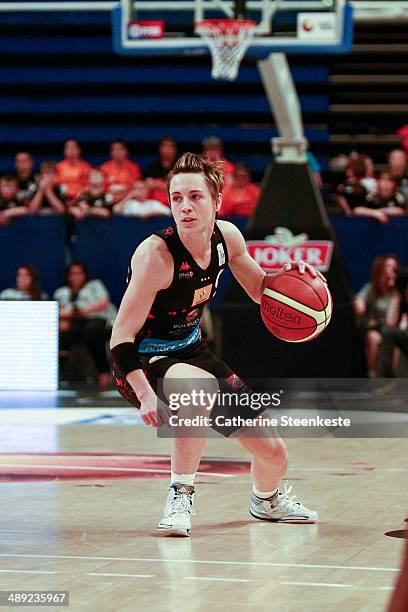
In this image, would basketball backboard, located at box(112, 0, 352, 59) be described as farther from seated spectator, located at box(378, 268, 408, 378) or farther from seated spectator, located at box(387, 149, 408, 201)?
seated spectator, located at box(378, 268, 408, 378)

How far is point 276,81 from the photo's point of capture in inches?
483

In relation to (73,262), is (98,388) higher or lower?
lower

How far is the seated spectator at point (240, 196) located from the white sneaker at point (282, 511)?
7.35m

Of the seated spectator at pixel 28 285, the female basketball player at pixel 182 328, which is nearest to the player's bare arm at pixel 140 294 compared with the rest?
the female basketball player at pixel 182 328

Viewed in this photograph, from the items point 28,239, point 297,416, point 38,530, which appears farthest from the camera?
point 28,239

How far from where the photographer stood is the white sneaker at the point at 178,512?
17.9ft

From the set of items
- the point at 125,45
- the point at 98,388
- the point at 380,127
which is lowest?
the point at 98,388

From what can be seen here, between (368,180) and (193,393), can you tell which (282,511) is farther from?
(368,180)

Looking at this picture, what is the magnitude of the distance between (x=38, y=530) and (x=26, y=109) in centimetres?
1267

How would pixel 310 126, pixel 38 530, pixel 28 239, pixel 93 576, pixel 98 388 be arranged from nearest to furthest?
pixel 93 576
pixel 38 530
pixel 98 388
pixel 28 239
pixel 310 126

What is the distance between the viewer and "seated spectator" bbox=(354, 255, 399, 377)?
11562 millimetres

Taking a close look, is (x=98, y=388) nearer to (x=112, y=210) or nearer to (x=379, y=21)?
(x=112, y=210)

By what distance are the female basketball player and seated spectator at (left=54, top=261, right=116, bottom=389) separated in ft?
19.9

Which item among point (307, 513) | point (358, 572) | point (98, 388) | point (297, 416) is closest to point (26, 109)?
point (98, 388)
